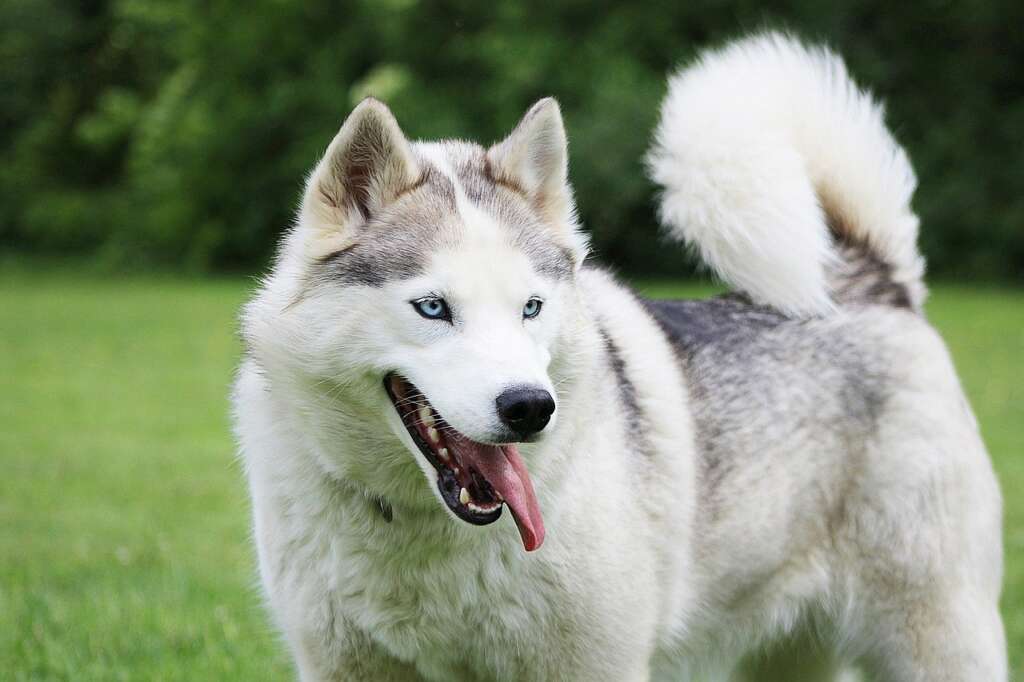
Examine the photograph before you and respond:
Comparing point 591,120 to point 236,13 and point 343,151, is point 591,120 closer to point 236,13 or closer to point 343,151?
point 236,13

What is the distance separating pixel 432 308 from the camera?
239 centimetres

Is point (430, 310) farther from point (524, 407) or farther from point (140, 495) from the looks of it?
point (140, 495)

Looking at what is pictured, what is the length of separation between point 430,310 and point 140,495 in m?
4.67

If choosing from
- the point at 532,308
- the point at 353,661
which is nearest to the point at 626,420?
the point at 532,308

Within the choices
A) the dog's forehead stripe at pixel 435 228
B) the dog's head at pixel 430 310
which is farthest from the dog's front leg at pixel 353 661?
the dog's forehead stripe at pixel 435 228

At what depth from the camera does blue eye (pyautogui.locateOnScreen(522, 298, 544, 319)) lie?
2.46 meters

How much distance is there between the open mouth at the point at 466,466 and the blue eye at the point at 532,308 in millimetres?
264

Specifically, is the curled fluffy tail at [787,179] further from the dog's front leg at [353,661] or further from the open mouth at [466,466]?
the dog's front leg at [353,661]

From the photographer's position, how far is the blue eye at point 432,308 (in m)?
2.39

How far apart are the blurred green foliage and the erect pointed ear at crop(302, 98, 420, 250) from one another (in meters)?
16.0

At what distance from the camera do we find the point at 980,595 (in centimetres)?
323

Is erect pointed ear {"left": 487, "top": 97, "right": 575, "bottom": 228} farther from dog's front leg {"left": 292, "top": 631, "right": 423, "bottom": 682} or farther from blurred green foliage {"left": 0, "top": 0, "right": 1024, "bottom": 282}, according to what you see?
blurred green foliage {"left": 0, "top": 0, "right": 1024, "bottom": 282}

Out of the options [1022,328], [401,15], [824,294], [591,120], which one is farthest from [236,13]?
[824,294]

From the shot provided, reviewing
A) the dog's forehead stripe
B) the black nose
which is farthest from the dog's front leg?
the dog's forehead stripe
